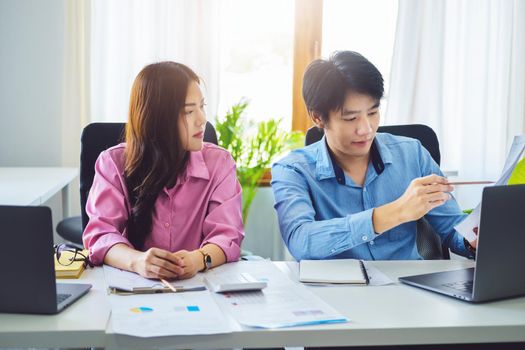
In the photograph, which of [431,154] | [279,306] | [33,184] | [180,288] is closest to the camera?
[279,306]

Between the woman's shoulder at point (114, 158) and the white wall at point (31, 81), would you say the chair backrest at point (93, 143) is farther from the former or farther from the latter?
A: the white wall at point (31, 81)

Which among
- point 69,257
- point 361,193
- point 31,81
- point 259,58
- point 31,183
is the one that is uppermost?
point 259,58

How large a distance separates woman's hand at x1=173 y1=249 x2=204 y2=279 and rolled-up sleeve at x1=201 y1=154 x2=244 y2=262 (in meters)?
0.13

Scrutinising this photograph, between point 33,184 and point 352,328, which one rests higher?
point 352,328

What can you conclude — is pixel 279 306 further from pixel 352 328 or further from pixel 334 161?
pixel 334 161

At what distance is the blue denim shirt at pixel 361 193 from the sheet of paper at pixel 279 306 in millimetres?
331

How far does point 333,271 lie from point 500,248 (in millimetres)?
379

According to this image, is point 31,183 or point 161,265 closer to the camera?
point 161,265

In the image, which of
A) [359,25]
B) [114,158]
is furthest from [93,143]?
[359,25]

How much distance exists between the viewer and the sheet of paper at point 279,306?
3.89ft

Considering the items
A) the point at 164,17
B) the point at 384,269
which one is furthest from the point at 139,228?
the point at 164,17

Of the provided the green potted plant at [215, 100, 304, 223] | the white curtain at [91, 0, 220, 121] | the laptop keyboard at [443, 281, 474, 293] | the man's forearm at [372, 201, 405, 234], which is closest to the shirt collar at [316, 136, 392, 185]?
the man's forearm at [372, 201, 405, 234]

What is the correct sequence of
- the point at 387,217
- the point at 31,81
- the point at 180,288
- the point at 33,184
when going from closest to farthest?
1. the point at 180,288
2. the point at 387,217
3. the point at 33,184
4. the point at 31,81

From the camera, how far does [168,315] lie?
1194 mm
